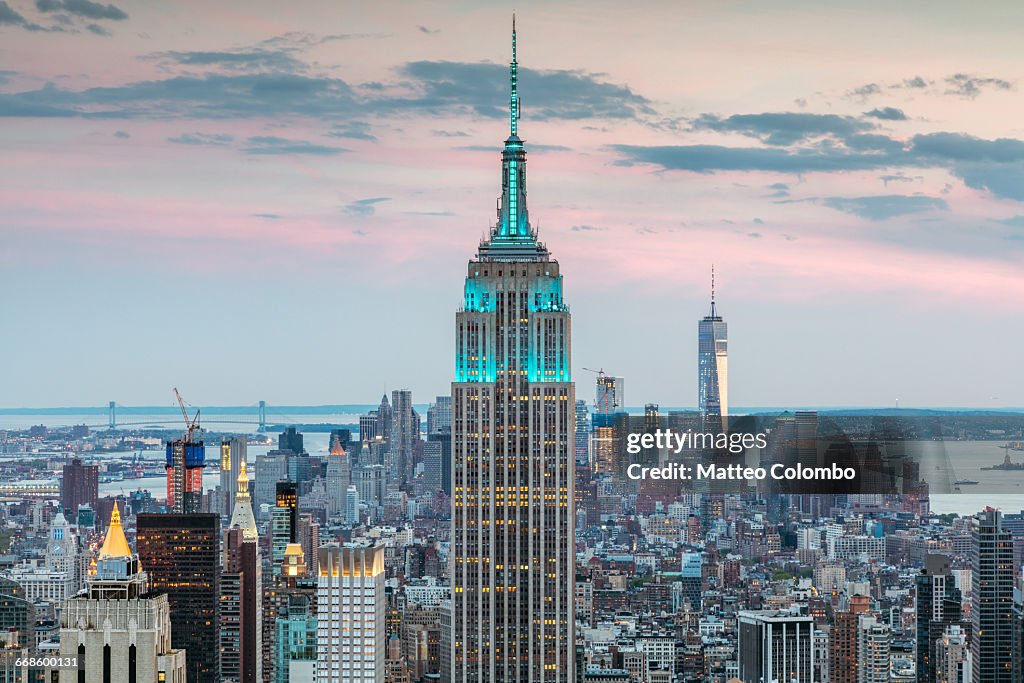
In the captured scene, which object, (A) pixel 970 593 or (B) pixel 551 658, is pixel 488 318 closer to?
(B) pixel 551 658

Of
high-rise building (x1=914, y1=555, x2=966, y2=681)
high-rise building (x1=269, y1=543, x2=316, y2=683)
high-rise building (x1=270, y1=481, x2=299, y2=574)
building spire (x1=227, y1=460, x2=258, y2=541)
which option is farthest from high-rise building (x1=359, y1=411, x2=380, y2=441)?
high-rise building (x1=914, y1=555, x2=966, y2=681)

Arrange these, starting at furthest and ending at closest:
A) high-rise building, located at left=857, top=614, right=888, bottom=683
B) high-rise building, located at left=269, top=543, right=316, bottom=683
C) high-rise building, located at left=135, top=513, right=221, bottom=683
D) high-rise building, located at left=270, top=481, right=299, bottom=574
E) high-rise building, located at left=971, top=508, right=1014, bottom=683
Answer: high-rise building, located at left=270, top=481, right=299, bottom=574, high-rise building, located at left=857, top=614, right=888, bottom=683, high-rise building, located at left=971, top=508, right=1014, bottom=683, high-rise building, located at left=135, top=513, right=221, bottom=683, high-rise building, located at left=269, top=543, right=316, bottom=683

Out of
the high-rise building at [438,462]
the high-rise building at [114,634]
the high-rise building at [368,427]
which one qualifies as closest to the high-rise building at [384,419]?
the high-rise building at [368,427]

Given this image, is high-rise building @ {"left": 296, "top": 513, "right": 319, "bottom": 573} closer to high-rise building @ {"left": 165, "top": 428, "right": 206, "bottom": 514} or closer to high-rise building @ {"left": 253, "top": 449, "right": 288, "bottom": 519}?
high-rise building @ {"left": 253, "top": 449, "right": 288, "bottom": 519}

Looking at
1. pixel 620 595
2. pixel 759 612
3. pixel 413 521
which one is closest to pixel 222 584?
pixel 413 521

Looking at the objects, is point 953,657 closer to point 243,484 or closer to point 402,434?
point 402,434

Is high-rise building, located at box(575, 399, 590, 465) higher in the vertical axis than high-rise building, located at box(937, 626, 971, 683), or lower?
higher
